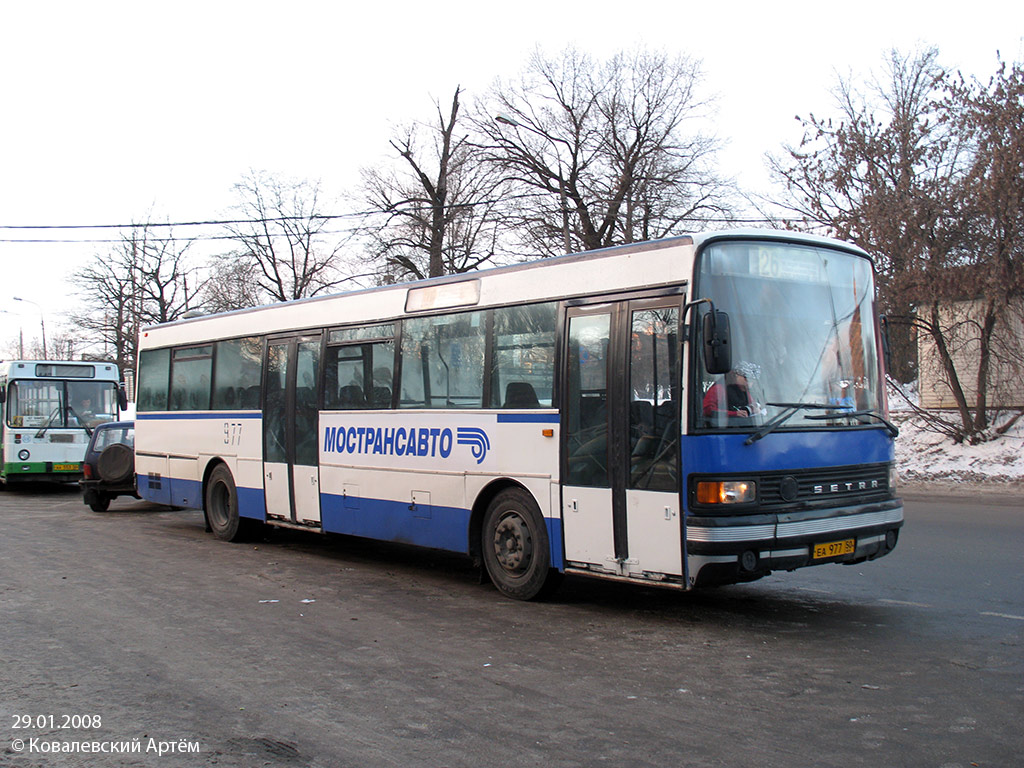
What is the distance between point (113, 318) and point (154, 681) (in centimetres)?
5802

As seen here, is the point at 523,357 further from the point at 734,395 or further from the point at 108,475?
the point at 108,475

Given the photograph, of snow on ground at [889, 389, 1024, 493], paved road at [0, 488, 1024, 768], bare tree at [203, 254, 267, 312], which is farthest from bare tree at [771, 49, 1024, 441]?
bare tree at [203, 254, 267, 312]

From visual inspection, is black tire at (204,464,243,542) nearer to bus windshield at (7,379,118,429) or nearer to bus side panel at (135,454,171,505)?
bus side panel at (135,454,171,505)

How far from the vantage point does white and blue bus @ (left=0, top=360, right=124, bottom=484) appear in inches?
853

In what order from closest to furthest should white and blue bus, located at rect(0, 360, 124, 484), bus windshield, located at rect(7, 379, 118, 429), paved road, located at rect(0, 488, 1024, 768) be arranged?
paved road, located at rect(0, 488, 1024, 768) < white and blue bus, located at rect(0, 360, 124, 484) < bus windshield, located at rect(7, 379, 118, 429)

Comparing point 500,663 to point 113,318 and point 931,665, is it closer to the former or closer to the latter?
point 931,665

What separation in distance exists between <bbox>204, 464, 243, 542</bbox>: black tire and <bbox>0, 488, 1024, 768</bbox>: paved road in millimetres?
2259

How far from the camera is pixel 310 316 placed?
11750 mm

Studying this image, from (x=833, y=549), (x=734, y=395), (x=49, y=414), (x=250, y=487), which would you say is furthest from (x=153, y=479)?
(x=833, y=549)

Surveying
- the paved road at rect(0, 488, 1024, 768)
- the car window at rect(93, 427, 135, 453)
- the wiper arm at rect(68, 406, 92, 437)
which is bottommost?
the paved road at rect(0, 488, 1024, 768)

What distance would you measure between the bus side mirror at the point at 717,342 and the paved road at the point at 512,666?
78.9 inches

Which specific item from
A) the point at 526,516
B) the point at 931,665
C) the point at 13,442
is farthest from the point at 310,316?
the point at 13,442

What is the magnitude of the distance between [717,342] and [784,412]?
881mm

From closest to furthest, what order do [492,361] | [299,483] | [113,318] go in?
[492,361] → [299,483] → [113,318]
